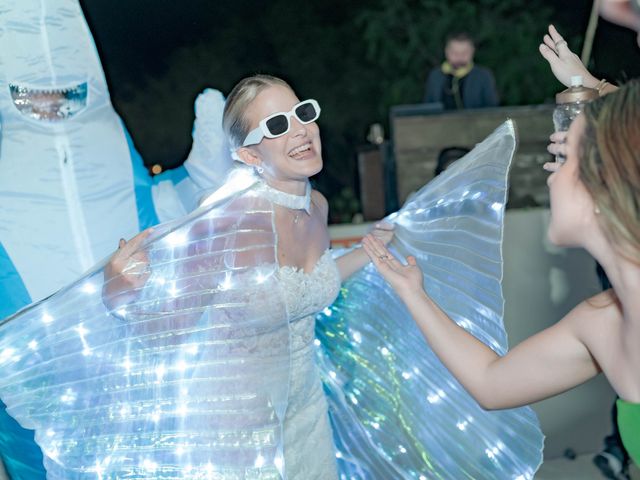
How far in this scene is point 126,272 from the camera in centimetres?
186

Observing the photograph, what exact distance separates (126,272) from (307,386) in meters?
0.58

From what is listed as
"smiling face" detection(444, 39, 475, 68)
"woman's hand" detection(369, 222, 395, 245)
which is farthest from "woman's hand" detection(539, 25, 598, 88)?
"smiling face" detection(444, 39, 475, 68)

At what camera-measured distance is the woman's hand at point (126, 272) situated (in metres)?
1.85

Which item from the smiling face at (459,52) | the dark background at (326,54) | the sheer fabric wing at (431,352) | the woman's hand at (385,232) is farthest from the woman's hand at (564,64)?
the dark background at (326,54)

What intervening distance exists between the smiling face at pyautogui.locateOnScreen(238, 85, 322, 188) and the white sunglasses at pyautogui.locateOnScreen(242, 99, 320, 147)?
14mm

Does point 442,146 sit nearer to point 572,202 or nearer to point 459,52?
point 459,52

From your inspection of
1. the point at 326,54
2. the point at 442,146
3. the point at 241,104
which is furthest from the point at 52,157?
the point at 326,54

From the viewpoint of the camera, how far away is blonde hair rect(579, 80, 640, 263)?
1.31 metres

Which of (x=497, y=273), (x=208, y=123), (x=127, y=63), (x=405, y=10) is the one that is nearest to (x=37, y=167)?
(x=208, y=123)

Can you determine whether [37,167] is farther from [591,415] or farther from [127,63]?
[127,63]

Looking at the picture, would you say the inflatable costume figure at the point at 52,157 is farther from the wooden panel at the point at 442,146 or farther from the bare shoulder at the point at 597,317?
the wooden panel at the point at 442,146

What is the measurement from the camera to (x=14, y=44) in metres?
2.34

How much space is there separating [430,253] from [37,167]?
1133 mm

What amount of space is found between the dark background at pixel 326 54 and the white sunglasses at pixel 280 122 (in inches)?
183
